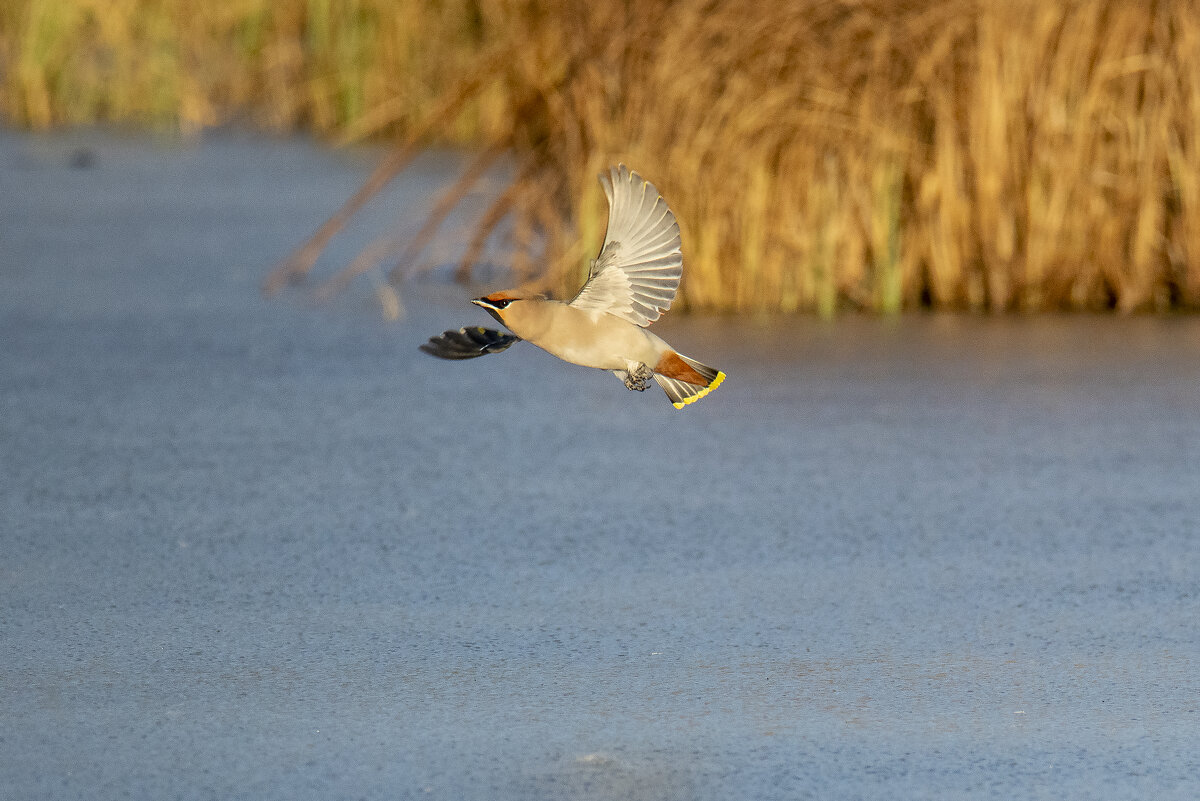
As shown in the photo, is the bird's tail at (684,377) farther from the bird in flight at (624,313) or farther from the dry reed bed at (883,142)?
the dry reed bed at (883,142)

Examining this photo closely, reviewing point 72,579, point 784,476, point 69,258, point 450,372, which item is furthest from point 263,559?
point 69,258

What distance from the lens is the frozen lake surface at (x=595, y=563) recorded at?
204 cm

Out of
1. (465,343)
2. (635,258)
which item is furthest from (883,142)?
(465,343)

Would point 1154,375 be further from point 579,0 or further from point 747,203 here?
point 579,0

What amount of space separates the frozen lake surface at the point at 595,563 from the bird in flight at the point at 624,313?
489 mm

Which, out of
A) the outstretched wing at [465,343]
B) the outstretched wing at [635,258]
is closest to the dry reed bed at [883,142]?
the outstretched wing at [635,258]

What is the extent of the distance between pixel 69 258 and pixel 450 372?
236cm

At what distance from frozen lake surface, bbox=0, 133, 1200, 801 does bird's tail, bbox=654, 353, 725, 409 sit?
→ 450 mm

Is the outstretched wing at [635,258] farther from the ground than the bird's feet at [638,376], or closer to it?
farther from the ground

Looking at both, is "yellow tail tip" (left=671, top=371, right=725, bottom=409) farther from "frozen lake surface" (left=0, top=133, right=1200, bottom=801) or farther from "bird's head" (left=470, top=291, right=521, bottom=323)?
"frozen lake surface" (left=0, top=133, right=1200, bottom=801)

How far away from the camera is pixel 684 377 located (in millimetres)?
1697

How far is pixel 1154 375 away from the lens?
426 cm

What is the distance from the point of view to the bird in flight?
1595 millimetres

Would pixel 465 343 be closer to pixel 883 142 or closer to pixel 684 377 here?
Result: pixel 684 377
